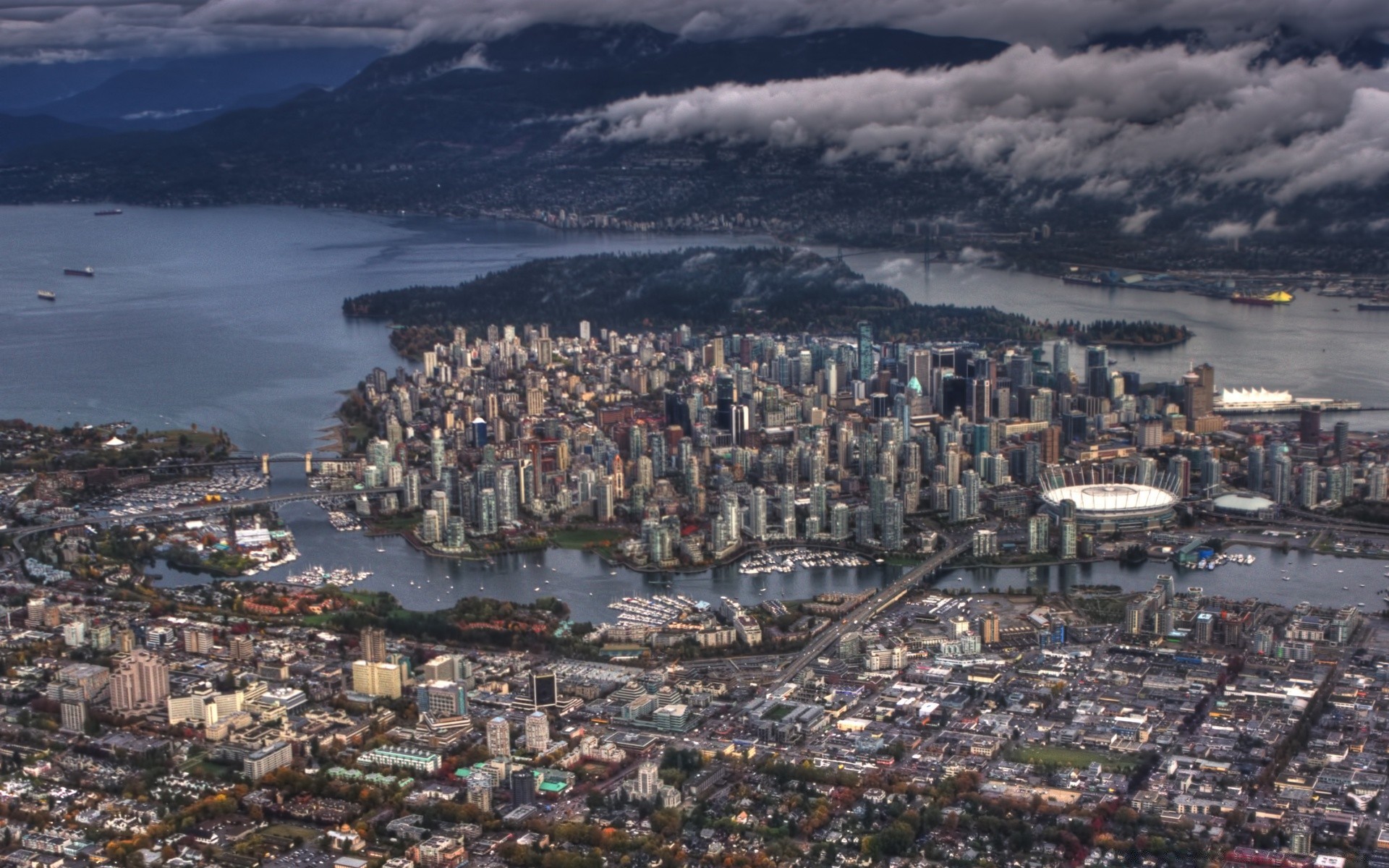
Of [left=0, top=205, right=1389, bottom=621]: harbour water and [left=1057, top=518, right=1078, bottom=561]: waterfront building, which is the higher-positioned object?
[left=0, top=205, right=1389, bottom=621]: harbour water

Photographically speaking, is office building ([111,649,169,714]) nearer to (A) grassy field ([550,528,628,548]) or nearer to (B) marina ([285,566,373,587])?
(B) marina ([285,566,373,587])

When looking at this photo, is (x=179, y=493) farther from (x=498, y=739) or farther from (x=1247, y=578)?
(x=1247, y=578)

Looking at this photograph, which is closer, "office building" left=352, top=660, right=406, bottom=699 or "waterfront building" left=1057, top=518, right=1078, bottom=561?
"office building" left=352, top=660, right=406, bottom=699

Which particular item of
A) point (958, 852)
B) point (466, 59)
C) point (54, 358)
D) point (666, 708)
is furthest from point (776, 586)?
point (466, 59)

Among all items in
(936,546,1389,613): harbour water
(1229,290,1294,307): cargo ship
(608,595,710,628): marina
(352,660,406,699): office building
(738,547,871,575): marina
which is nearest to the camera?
(352,660,406,699): office building

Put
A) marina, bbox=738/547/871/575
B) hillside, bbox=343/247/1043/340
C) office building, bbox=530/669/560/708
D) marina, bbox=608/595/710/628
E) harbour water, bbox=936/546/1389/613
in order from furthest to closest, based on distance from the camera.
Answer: hillside, bbox=343/247/1043/340 → marina, bbox=738/547/871/575 → harbour water, bbox=936/546/1389/613 → marina, bbox=608/595/710/628 → office building, bbox=530/669/560/708

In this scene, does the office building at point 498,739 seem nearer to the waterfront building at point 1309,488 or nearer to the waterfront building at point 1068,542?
the waterfront building at point 1068,542

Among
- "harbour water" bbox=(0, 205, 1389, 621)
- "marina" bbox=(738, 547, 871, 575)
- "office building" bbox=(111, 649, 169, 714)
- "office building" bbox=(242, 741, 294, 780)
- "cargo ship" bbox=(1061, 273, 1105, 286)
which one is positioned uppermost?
"cargo ship" bbox=(1061, 273, 1105, 286)

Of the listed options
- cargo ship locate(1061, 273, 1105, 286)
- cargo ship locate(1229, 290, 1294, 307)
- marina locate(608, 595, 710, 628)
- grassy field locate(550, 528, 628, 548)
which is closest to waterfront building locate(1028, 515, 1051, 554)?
marina locate(608, 595, 710, 628)
